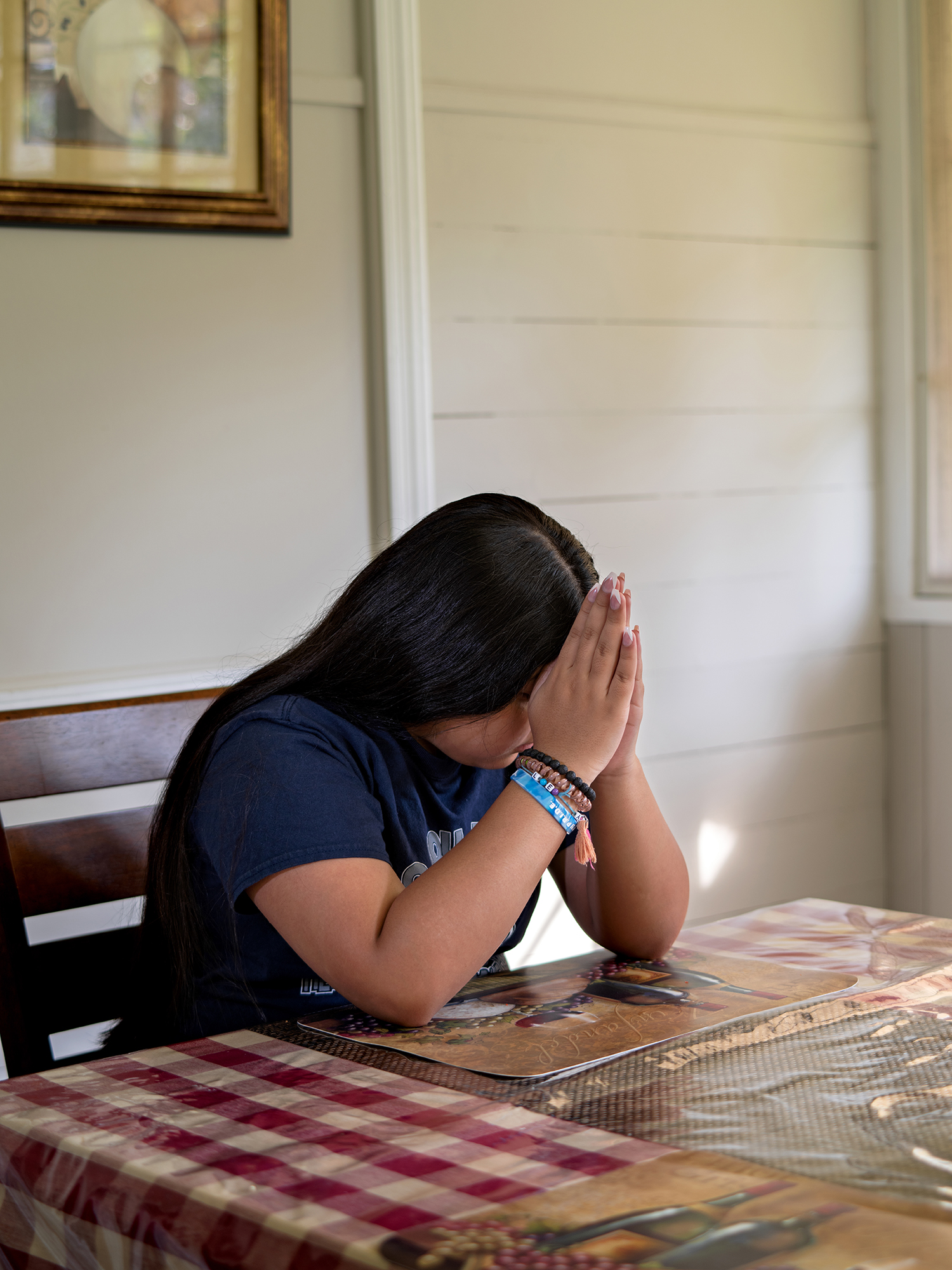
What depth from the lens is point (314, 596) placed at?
2.03 m

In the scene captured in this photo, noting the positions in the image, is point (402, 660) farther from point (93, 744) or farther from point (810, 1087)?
point (810, 1087)

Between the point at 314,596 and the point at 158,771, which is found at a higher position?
the point at 314,596

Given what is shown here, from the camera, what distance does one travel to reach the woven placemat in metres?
0.62

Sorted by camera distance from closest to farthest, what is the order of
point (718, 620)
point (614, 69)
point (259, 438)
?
point (259, 438), point (614, 69), point (718, 620)

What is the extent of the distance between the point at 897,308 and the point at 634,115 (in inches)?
26.6

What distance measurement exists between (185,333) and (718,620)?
1101 mm

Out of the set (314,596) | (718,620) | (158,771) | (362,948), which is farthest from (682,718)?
(362,948)

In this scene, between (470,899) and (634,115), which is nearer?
(470,899)

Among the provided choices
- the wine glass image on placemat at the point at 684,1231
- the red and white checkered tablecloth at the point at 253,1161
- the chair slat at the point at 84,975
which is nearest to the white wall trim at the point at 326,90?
the chair slat at the point at 84,975

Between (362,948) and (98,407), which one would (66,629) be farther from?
(362,948)

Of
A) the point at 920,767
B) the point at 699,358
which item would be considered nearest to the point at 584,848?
the point at 699,358

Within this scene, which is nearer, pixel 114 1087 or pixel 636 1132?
pixel 636 1132

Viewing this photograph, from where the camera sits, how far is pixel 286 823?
902 millimetres

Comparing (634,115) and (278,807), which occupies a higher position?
(634,115)
